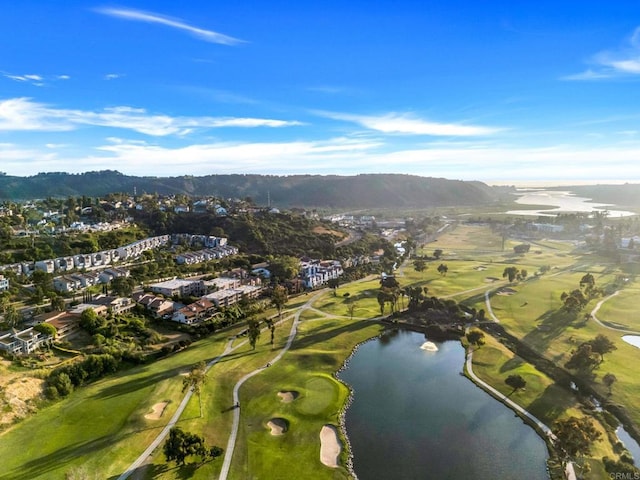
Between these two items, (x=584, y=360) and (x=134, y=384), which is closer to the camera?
(x=134, y=384)

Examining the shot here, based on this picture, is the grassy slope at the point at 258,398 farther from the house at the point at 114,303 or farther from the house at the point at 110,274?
the house at the point at 110,274

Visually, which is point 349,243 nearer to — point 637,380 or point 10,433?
point 637,380

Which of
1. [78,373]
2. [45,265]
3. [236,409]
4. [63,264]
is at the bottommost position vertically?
[236,409]

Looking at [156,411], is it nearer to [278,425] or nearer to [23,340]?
[278,425]

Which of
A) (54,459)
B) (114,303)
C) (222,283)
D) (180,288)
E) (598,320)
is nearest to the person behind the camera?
(54,459)

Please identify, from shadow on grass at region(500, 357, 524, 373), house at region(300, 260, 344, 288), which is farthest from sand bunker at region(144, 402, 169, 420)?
house at region(300, 260, 344, 288)

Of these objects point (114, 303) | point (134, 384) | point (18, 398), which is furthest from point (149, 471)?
point (114, 303)

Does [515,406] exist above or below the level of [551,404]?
below

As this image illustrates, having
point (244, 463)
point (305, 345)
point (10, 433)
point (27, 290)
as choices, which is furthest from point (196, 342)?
point (27, 290)
